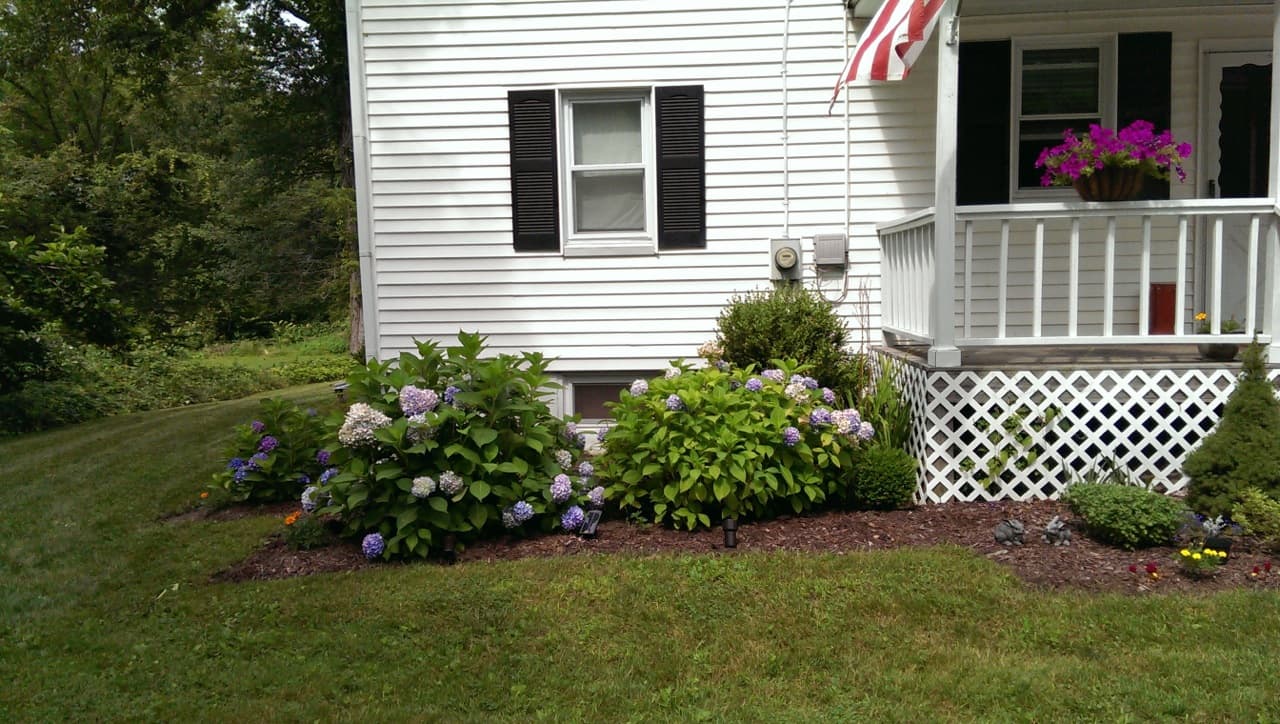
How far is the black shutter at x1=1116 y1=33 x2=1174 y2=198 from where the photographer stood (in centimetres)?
660

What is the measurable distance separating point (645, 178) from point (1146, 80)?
12.0ft

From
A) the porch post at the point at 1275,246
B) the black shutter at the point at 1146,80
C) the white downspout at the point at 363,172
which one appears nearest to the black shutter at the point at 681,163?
the white downspout at the point at 363,172

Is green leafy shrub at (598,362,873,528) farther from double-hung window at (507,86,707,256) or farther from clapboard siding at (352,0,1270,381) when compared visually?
double-hung window at (507,86,707,256)

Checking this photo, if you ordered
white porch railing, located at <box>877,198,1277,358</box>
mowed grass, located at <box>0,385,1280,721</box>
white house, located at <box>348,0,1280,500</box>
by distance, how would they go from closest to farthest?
mowed grass, located at <box>0,385,1280,721</box>
white porch railing, located at <box>877,198,1277,358</box>
white house, located at <box>348,0,1280,500</box>

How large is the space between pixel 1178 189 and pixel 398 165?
5.83m

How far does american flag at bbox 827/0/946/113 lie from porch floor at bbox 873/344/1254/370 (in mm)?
1688

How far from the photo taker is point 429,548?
4.72 meters

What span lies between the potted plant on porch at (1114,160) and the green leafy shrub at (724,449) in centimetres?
204

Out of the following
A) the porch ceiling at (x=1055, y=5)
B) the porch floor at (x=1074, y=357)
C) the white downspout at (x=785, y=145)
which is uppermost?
the porch ceiling at (x=1055, y=5)

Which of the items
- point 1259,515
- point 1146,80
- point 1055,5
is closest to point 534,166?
point 1055,5

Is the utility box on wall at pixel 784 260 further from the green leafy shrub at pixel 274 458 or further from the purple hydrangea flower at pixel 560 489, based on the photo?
the green leafy shrub at pixel 274 458

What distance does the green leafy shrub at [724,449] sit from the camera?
482 centimetres

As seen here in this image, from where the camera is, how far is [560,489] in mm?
4789

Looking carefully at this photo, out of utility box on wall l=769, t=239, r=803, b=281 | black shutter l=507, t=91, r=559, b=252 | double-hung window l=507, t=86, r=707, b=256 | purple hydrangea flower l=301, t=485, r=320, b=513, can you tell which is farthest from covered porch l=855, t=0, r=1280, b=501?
purple hydrangea flower l=301, t=485, r=320, b=513
